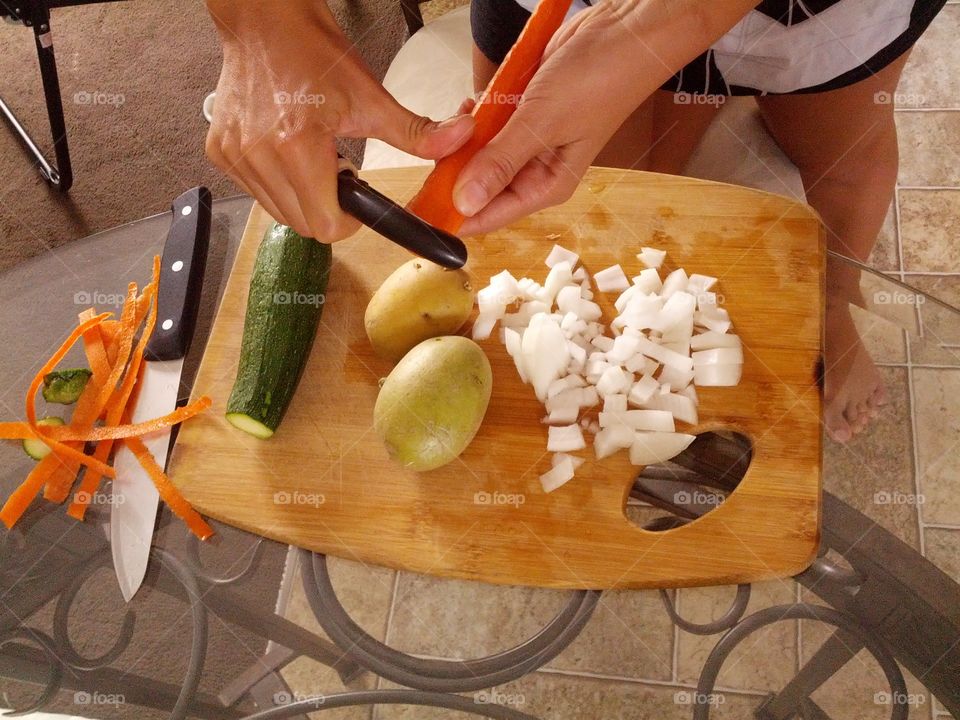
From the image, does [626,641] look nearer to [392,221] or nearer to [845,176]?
[392,221]

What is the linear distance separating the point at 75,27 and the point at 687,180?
2217 mm

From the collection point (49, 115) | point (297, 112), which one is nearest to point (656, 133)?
point (297, 112)

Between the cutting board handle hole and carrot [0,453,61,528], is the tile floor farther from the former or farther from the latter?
carrot [0,453,61,528]

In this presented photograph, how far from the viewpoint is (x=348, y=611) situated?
124 centimetres

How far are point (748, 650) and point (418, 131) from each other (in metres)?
0.90

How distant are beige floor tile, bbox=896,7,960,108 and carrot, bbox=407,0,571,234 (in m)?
1.50

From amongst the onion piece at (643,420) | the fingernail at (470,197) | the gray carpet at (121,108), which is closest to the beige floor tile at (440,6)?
the gray carpet at (121,108)

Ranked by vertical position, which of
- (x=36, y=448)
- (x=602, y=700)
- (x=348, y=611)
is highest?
(x=36, y=448)

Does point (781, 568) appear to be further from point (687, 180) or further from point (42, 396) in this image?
point (42, 396)

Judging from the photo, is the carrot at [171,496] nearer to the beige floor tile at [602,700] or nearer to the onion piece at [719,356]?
the beige floor tile at [602,700]

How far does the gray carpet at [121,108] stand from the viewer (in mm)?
2283

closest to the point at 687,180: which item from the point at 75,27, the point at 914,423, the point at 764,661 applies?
the point at 914,423

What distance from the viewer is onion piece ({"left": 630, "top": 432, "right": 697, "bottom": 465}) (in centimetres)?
117

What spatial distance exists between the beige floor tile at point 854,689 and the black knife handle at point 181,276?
3.38 feet
